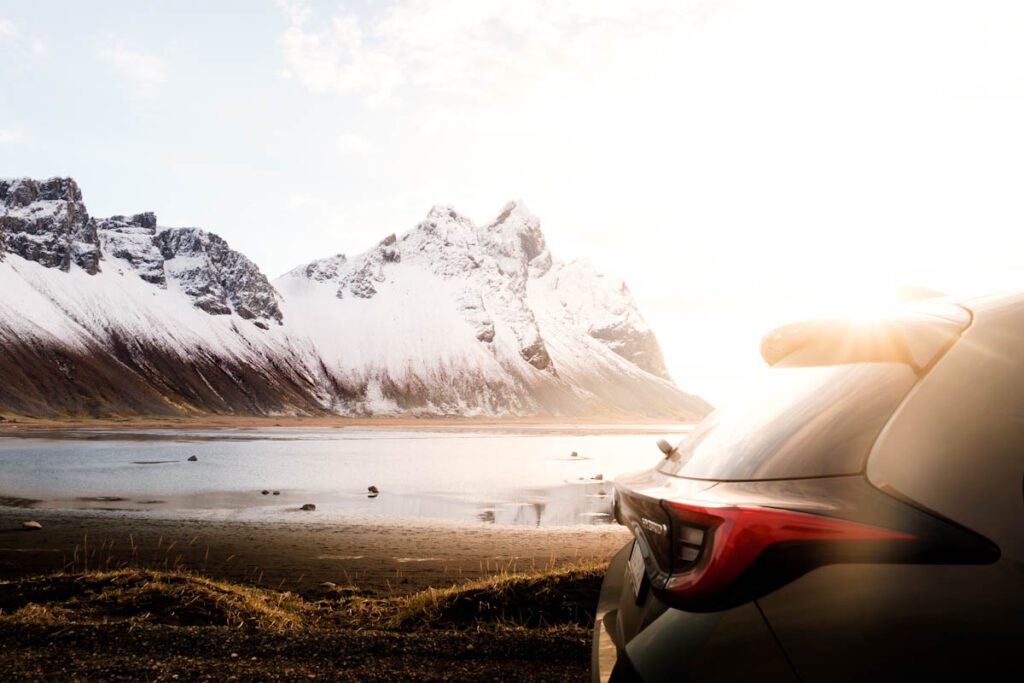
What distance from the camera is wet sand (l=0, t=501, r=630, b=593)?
14.4 metres

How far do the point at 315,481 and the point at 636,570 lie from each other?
114ft

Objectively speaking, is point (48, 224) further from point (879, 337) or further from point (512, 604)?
point (879, 337)

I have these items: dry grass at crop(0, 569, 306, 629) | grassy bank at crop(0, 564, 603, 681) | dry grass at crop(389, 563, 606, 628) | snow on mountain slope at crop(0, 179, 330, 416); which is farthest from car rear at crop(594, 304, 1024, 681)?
snow on mountain slope at crop(0, 179, 330, 416)

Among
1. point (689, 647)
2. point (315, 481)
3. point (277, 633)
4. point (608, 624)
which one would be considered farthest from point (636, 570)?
point (315, 481)

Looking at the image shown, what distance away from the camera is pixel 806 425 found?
2109 millimetres

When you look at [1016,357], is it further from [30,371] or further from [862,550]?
[30,371]

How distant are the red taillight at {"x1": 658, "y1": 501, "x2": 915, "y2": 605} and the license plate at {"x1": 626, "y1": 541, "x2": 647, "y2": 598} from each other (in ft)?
1.06

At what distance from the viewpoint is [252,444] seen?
65.6 metres

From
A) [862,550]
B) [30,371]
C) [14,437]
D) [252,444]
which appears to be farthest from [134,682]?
[30,371]

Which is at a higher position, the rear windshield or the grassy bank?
the rear windshield

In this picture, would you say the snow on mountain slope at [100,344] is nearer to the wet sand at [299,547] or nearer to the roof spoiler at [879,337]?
the wet sand at [299,547]

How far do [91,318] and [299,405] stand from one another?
157 feet

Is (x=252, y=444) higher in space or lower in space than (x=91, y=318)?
lower

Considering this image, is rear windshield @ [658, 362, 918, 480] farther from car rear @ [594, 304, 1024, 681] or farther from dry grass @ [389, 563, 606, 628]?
dry grass @ [389, 563, 606, 628]
